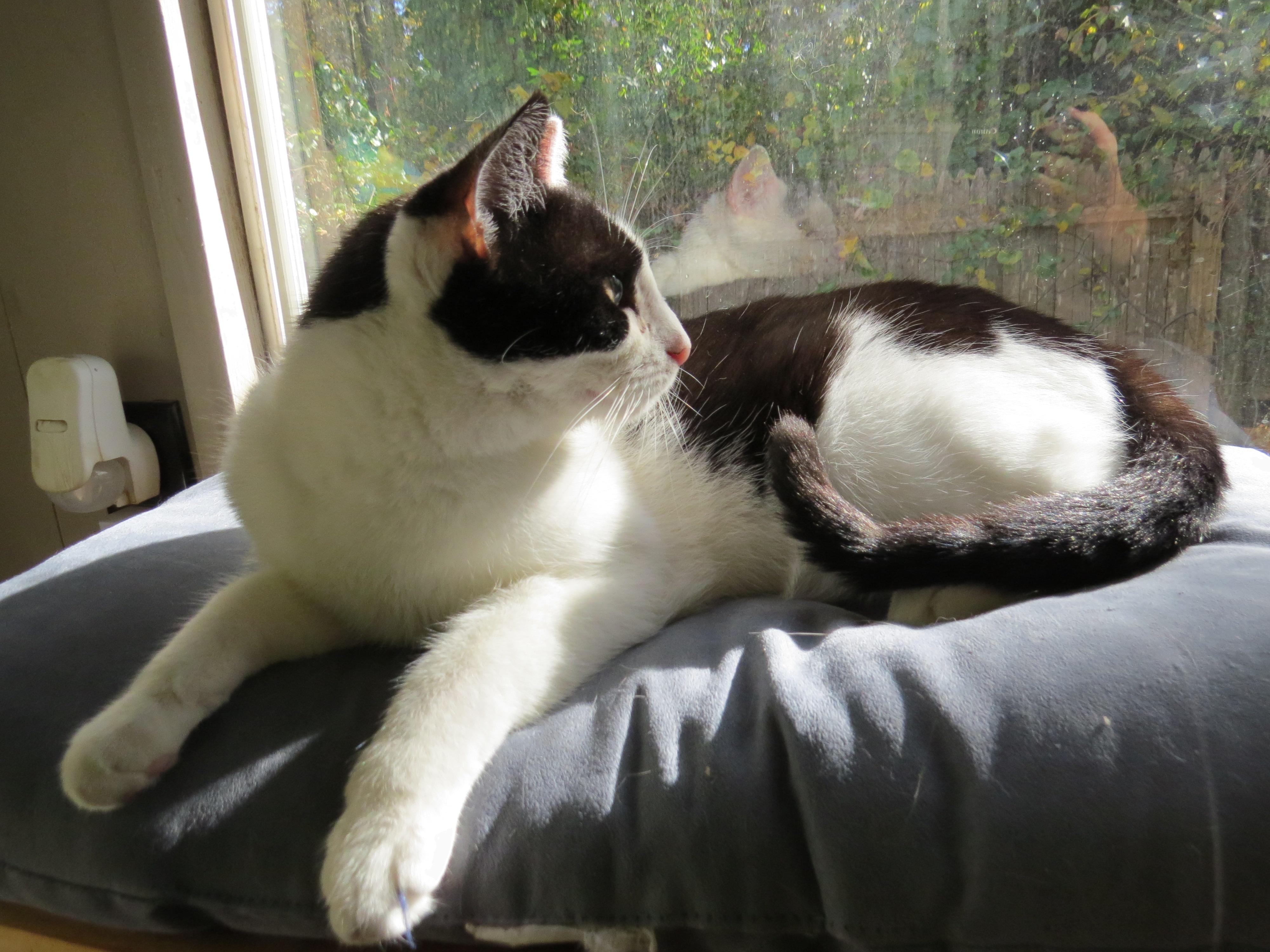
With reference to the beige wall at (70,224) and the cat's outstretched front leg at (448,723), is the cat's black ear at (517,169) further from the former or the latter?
the beige wall at (70,224)

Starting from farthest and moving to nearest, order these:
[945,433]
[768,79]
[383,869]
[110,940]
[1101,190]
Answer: [768,79]
[1101,190]
[945,433]
[110,940]
[383,869]

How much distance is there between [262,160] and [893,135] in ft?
4.16

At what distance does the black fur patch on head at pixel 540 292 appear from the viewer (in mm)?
696

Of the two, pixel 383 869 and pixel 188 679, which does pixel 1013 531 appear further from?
pixel 188 679

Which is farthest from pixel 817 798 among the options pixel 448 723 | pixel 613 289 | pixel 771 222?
pixel 771 222

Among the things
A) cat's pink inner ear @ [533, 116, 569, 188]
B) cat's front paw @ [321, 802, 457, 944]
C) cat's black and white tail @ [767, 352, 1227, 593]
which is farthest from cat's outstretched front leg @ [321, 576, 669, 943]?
cat's pink inner ear @ [533, 116, 569, 188]

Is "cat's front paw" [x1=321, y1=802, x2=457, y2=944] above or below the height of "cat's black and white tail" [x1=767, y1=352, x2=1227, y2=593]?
below

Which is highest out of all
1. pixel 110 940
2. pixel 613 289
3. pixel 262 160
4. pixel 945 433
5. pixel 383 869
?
pixel 262 160

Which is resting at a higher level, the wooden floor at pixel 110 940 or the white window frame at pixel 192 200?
the white window frame at pixel 192 200

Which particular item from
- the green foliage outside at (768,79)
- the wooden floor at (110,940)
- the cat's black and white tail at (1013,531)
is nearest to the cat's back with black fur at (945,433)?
the cat's black and white tail at (1013,531)

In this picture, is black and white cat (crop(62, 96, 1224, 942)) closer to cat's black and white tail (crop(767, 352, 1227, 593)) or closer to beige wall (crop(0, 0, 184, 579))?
cat's black and white tail (crop(767, 352, 1227, 593))

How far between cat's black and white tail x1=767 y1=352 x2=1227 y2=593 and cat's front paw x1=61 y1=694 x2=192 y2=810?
0.60 m

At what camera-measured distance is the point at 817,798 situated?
1.74 feet

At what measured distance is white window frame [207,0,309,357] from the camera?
150 cm
